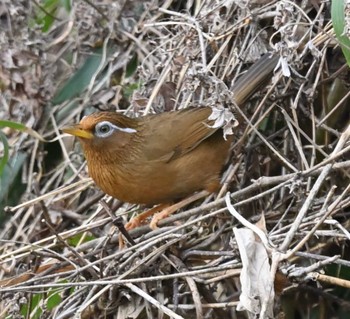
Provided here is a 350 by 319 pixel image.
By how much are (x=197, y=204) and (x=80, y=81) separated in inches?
46.2

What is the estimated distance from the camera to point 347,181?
3.66 m

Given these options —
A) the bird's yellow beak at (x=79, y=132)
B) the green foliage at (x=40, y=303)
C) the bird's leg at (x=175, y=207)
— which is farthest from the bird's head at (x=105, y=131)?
the green foliage at (x=40, y=303)

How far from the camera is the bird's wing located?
13.0 feet

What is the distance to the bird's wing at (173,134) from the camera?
396 cm

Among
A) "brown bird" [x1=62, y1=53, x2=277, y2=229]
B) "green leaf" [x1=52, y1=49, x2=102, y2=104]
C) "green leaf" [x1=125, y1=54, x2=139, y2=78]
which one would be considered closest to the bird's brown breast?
"brown bird" [x1=62, y1=53, x2=277, y2=229]

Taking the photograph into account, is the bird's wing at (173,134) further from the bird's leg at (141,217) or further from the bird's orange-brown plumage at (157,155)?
the bird's leg at (141,217)

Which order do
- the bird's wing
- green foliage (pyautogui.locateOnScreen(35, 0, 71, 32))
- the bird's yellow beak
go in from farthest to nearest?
1. green foliage (pyautogui.locateOnScreen(35, 0, 71, 32))
2. the bird's wing
3. the bird's yellow beak

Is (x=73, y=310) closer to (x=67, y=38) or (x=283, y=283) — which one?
(x=283, y=283)

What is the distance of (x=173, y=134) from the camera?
4062mm

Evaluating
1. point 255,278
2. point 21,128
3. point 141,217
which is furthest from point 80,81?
point 255,278

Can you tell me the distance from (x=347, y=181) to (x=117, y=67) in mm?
1661

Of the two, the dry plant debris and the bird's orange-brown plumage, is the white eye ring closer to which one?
the bird's orange-brown plumage

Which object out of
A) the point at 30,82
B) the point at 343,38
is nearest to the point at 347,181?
the point at 343,38

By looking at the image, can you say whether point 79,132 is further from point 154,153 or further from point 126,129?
point 154,153
